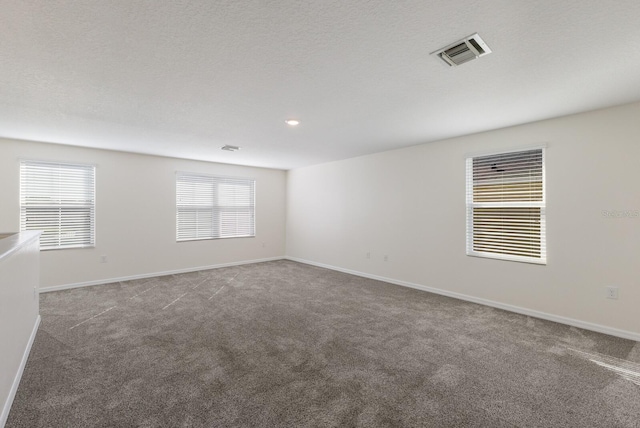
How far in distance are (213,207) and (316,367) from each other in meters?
4.88

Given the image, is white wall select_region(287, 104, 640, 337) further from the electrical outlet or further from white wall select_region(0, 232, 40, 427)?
white wall select_region(0, 232, 40, 427)

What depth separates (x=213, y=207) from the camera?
6391 mm

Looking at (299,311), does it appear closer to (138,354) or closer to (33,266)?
(138,354)

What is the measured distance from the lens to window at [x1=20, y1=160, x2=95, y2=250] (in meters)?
4.42

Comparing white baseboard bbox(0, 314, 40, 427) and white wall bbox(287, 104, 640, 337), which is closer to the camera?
white baseboard bbox(0, 314, 40, 427)

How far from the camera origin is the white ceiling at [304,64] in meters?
1.60

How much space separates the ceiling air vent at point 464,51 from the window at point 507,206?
2204 mm

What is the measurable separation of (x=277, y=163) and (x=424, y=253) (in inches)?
143

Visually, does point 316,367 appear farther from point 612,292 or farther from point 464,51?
point 612,292

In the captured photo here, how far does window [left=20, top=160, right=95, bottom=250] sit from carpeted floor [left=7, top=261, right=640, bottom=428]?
127 cm

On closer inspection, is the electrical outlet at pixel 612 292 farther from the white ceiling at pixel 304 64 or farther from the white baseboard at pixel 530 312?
the white ceiling at pixel 304 64

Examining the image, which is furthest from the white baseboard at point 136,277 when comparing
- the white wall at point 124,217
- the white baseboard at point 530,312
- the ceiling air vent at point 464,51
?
the ceiling air vent at point 464,51

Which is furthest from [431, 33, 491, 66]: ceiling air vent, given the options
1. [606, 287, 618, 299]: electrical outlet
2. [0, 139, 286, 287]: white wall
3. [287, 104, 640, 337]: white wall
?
[0, 139, 286, 287]: white wall

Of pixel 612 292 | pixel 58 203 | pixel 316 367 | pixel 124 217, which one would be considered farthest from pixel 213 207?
pixel 612 292
